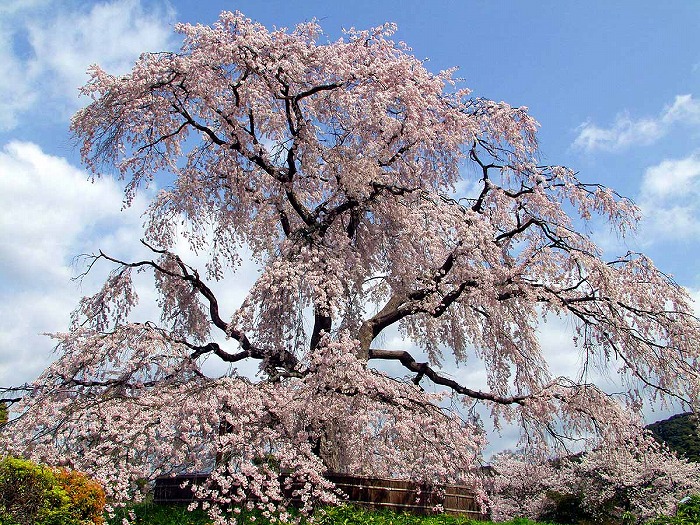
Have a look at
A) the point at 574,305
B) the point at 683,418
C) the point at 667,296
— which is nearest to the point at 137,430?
the point at 574,305

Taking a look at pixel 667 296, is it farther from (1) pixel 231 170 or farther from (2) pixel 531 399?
(1) pixel 231 170

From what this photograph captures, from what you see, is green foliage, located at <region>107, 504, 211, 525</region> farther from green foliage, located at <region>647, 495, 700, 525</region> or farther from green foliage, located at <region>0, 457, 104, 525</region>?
green foliage, located at <region>647, 495, 700, 525</region>

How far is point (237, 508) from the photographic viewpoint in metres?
10.1

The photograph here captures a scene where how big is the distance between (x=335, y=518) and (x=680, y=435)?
23.8 m

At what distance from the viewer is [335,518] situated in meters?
10.8

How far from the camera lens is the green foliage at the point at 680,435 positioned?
2691 centimetres

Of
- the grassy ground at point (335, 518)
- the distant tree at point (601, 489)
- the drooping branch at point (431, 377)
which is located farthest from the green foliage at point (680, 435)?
the grassy ground at point (335, 518)

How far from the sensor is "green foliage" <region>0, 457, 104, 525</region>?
766cm

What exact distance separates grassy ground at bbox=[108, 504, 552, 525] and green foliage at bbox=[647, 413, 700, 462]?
60.0 feet

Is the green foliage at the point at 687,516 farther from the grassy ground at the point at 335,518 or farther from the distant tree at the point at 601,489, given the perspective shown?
the distant tree at the point at 601,489

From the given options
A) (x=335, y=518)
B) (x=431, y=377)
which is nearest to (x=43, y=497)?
(x=335, y=518)

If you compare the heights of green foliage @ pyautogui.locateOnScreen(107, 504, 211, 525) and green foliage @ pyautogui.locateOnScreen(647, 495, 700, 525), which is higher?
green foliage @ pyautogui.locateOnScreen(107, 504, 211, 525)

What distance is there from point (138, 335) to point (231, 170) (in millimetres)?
4425

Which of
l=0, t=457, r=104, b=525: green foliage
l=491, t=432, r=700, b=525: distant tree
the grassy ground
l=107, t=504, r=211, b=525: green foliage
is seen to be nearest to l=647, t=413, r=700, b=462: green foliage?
l=491, t=432, r=700, b=525: distant tree
